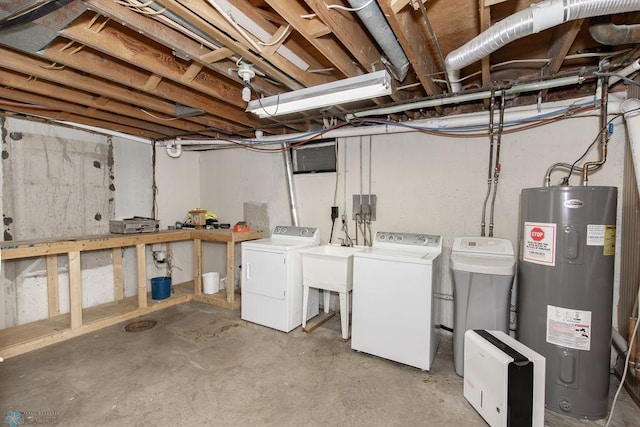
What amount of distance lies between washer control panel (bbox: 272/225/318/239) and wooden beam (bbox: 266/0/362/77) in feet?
5.83

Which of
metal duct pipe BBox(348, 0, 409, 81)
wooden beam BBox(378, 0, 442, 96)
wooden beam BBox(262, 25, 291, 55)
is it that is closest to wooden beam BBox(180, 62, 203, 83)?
wooden beam BBox(262, 25, 291, 55)

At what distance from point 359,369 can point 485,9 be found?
2.47m

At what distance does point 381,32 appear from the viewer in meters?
1.60

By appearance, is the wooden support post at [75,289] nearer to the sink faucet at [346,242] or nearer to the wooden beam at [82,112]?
the wooden beam at [82,112]

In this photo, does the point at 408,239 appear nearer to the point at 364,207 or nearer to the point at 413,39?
the point at 364,207

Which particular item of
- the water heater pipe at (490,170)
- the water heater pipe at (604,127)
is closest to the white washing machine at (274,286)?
the water heater pipe at (490,170)

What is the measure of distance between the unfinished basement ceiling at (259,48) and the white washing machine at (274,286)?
146cm

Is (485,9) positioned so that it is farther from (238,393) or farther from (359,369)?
(238,393)

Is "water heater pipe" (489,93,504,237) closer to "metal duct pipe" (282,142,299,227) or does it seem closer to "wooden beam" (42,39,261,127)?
"metal duct pipe" (282,142,299,227)

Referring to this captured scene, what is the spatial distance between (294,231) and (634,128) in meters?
2.93

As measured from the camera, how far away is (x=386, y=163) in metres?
3.18

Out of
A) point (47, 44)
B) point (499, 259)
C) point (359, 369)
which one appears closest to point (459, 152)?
point (499, 259)

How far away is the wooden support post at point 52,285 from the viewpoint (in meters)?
3.10

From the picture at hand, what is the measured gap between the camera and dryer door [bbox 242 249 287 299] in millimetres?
2951
